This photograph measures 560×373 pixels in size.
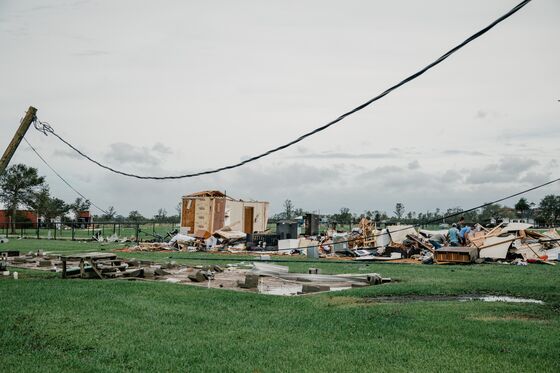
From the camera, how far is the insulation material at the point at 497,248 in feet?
81.6

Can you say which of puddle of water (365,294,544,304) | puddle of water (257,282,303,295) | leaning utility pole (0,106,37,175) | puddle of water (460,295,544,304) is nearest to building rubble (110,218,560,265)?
puddle of water (257,282,303,295)

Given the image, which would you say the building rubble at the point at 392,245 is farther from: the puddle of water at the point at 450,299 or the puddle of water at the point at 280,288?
the puddle of water at the point at 450,299

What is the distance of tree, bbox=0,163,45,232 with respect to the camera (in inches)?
2744

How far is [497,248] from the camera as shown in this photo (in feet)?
82.2

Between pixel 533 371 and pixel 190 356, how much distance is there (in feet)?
14.5

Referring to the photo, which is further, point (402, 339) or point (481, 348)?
point (402, 339)

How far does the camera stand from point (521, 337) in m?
8.20

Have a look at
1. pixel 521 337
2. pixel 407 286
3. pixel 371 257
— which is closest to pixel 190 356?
pixel 521 337

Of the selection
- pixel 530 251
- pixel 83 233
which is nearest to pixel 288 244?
pixel 530 251

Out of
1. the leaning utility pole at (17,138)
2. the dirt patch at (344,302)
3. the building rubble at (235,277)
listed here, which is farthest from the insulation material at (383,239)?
the leaning utility pole at (17,138)

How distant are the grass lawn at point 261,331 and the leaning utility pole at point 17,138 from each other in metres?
3.47

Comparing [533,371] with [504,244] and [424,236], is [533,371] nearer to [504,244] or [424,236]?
[504,244]

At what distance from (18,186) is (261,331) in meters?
71.2

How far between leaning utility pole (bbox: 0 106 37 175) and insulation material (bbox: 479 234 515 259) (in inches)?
805
